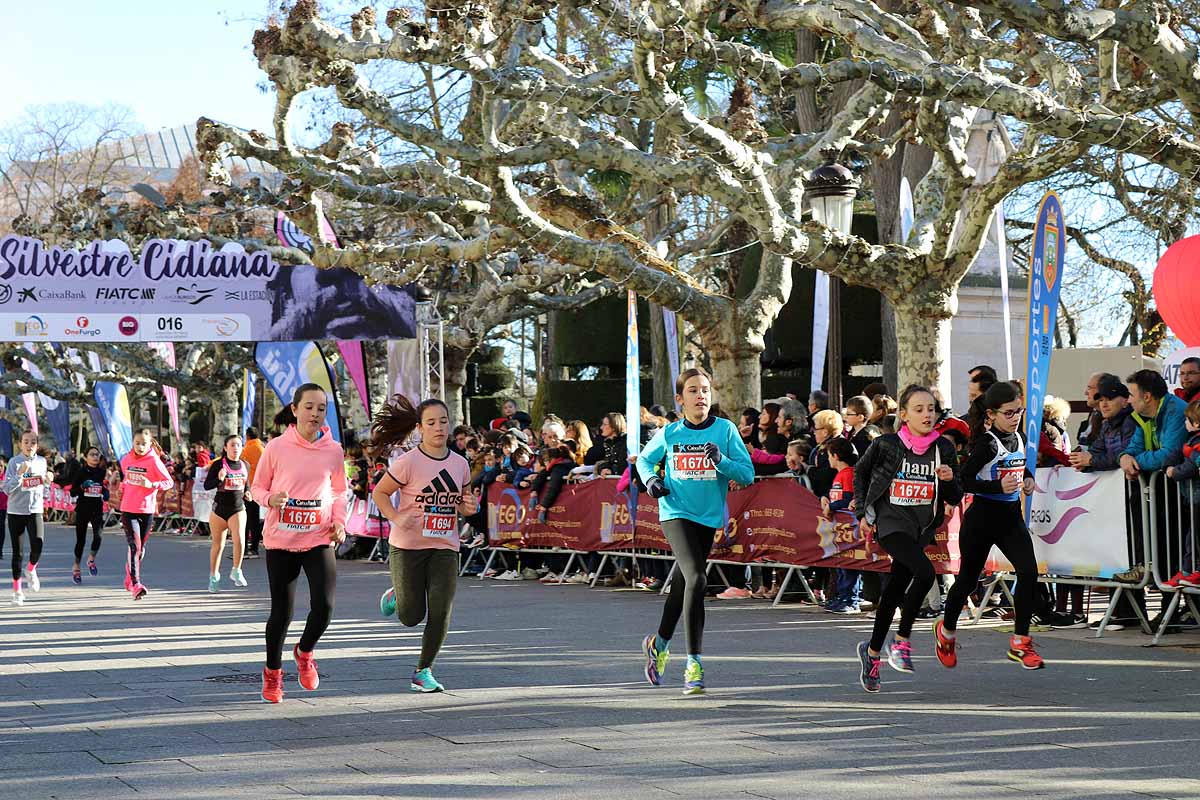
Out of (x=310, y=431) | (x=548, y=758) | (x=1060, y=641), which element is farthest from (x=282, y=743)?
(x=1060, y=641)

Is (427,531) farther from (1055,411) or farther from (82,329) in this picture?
(82,329)

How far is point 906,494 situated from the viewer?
9469 millimetres

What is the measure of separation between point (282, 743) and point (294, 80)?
11.4 meters

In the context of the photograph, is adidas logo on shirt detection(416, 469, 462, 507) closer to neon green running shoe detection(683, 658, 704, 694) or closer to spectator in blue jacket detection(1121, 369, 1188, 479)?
neon green running shoe detection(683, 658, 704, 694)

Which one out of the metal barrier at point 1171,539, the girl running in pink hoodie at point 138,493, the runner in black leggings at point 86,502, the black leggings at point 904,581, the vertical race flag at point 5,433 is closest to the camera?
the black leggings at point 904,581

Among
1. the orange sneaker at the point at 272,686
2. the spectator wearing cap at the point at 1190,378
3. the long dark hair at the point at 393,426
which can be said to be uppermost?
the spectator wearing cap at the point at 1190,378

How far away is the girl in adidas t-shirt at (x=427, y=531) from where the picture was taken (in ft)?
29.7

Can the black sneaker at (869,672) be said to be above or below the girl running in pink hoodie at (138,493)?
below

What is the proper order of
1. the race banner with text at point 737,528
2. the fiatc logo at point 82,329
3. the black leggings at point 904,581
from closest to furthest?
the black leggings at point 904,581 < the race banner with text at point 737,528 < the fiatc logo at point 82,329

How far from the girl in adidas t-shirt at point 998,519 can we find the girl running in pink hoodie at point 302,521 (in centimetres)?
363

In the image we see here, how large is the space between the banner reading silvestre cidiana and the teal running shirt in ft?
58.1

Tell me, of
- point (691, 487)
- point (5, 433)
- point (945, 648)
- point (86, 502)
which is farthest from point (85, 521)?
point (5, 433)

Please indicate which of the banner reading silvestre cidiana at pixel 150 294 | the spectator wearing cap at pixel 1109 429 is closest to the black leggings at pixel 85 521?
the banner reading silvestre cidiana at pixel 150 294

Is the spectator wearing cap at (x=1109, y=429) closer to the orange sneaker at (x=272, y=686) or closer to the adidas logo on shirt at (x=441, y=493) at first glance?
the adidas logo on shirt at (x=441, y=493)
